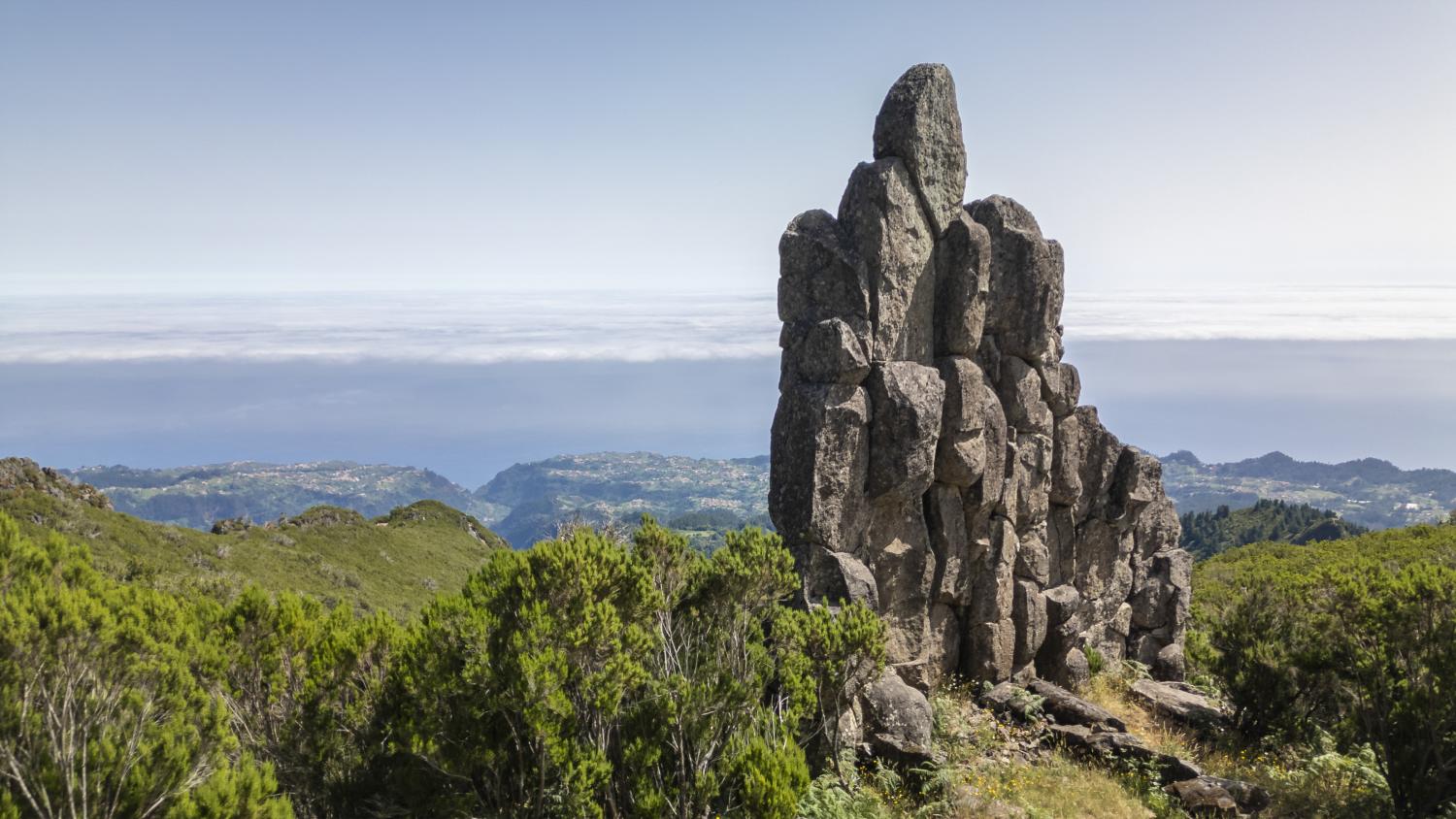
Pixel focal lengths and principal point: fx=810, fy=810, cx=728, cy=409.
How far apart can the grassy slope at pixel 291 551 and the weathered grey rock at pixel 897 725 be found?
114ft

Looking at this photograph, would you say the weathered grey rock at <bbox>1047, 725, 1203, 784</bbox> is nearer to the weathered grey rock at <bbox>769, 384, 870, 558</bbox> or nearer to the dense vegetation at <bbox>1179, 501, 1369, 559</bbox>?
the weathered grey rock at <bbox>769, 384, 870, 558</bbox>

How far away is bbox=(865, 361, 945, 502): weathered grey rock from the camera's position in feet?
72.2

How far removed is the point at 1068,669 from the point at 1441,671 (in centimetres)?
1192

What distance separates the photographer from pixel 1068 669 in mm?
28766

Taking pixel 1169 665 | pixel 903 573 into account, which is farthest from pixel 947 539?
pixel 1169 665

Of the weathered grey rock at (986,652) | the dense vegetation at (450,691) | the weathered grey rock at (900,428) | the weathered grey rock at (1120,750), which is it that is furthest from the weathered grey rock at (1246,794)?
the weathered grey rock at (900,428)

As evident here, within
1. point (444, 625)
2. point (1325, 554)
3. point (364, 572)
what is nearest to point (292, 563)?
point (364, 572)

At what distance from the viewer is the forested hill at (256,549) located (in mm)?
50875

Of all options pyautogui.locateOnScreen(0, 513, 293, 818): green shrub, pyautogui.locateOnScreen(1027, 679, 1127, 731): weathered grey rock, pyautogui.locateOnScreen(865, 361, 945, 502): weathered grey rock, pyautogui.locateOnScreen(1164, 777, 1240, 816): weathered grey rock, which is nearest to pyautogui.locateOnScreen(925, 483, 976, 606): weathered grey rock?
pyautogui.locateOnScreen(865, 361, 945, 502): weathered grey rock

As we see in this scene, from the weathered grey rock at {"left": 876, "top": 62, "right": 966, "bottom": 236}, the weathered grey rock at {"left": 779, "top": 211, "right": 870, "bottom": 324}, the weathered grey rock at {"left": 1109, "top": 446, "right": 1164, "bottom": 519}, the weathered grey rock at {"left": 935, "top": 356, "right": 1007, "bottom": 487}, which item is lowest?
the weathered grey rock at {"left": 1109, "top": 446, "right": 1164, "bottom": 519}

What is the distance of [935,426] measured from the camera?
22.7m

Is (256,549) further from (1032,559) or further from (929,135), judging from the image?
(929,135)

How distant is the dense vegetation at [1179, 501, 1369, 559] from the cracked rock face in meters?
146

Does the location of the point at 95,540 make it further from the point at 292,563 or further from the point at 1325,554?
the point at 1325,554
